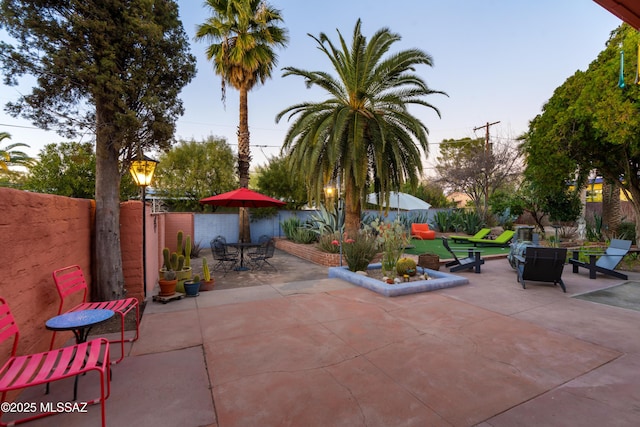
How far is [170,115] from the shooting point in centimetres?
541

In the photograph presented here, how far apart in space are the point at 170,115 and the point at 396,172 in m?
7.61

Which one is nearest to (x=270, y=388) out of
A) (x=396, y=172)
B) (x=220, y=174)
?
(x=396, y=172)

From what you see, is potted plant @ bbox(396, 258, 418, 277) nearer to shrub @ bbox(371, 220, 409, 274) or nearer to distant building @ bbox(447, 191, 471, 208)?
shrub @ bbox(371, 220, 409, 274)

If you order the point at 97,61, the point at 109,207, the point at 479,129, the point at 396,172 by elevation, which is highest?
the point at 479,129

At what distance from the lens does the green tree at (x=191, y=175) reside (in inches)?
657

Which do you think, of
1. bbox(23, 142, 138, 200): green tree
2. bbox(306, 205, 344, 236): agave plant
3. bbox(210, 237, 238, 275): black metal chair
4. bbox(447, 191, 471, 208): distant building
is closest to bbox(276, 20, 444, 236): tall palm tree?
Result: bbox(306, 205, 344, 236): agave plant

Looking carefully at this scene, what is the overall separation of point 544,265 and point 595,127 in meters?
5.54

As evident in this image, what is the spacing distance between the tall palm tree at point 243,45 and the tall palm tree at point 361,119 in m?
4.19

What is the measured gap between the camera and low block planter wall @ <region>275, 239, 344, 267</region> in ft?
31.7

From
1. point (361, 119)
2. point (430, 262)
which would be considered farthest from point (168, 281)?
point (361, 119)

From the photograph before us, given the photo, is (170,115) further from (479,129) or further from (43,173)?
(479,129)

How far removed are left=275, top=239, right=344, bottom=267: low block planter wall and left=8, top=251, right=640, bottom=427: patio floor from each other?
3.86 meters

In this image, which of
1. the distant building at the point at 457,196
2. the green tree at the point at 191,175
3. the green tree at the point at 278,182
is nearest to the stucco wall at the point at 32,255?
the green tree at the point at 278,182

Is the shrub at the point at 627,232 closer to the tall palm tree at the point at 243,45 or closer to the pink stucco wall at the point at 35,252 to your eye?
the tall palm tree at the point at 243,45
